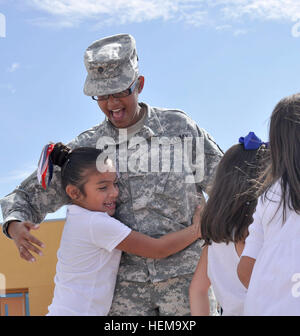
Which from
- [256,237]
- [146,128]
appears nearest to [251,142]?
[256,237]

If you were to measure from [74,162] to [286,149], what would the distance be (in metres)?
1.51

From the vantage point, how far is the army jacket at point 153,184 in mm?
3240

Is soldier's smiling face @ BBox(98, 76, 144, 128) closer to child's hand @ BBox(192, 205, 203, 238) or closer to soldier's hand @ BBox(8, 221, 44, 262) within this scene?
child's hand @ BBox(192, 205, 203, 238)

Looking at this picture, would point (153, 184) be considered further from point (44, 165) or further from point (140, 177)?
point (44, 165)

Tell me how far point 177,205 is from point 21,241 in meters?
0.85

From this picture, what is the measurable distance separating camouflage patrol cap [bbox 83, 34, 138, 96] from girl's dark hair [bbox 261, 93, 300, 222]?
1.32 meters

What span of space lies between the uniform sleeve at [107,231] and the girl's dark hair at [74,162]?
22 centimetres

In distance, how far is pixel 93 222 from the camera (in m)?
3.16

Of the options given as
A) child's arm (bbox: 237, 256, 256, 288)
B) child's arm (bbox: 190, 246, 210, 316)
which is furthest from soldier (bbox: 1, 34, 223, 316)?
child's arm (bbox: 237, 256, 256, 288)

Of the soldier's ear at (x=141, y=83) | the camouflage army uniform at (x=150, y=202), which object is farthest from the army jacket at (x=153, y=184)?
the soldier's ear at (x=141, y=83)

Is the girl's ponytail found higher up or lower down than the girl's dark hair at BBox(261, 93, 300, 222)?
higher up

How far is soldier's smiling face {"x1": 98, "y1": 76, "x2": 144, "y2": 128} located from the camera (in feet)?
11.0

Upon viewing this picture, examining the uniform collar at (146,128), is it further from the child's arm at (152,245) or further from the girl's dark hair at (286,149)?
the girl's dark hair at (286,149)
